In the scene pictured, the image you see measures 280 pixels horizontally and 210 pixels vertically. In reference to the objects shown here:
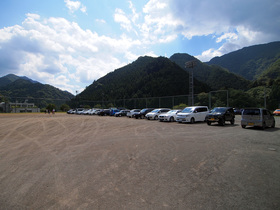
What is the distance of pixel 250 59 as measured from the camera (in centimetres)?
12850

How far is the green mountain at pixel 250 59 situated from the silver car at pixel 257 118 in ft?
357

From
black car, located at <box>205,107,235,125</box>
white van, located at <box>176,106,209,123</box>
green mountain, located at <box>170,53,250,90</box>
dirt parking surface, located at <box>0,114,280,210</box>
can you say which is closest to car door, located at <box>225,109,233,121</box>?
black car, located at <box>205,107,235,125</box>

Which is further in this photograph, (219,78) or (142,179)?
(219,78)

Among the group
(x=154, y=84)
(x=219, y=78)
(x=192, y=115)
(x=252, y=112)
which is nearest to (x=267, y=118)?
(x=252, y=112)

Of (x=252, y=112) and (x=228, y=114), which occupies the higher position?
(x=252, y=112)

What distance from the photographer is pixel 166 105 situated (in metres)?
34.0

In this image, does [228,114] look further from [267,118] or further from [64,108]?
→ [64,108]

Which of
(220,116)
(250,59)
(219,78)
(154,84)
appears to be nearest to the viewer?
(220,116)

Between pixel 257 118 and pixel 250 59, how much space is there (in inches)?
5572

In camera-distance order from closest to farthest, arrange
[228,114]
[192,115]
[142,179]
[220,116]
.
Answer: [142,179] < [220,116] < [228,114] < [192,115]

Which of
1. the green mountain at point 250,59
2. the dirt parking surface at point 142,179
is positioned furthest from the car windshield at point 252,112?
the green mountain at point 250,59

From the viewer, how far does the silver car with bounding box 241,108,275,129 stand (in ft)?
40.1

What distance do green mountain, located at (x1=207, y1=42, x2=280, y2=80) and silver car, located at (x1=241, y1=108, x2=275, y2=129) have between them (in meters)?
109

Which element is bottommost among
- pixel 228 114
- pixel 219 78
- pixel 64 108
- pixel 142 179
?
pixel 142 179
